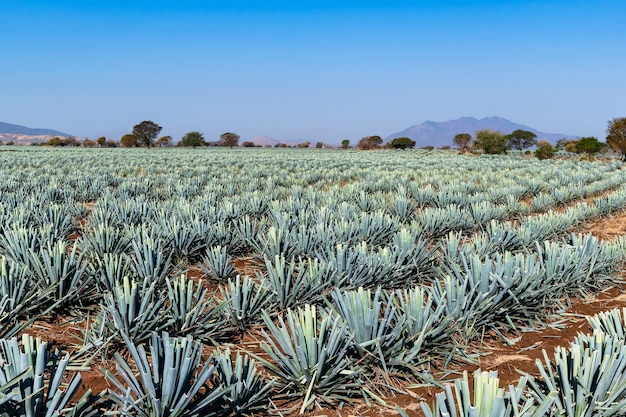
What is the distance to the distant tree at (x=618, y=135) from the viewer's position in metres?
26.5

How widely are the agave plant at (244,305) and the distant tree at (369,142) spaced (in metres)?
66.7

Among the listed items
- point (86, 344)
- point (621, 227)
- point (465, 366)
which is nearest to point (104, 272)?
point (86, 344)

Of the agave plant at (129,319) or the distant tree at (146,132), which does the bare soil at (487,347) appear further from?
the distant tree at (146,132)

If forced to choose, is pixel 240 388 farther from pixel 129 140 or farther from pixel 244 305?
pixel 129 140

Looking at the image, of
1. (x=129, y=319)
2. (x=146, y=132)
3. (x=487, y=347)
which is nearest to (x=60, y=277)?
(x=129, y=319)

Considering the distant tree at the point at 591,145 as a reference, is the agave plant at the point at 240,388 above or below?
below

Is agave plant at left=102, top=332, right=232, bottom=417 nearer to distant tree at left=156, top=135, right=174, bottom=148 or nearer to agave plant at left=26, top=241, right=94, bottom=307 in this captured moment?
agave plant at left=26, top=241, right=94, bottom=307

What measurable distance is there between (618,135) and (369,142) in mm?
47696

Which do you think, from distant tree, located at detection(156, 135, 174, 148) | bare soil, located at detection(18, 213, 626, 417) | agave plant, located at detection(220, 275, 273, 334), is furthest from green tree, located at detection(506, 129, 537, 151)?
agave plant, located at detection(220, 275, 273, 334)

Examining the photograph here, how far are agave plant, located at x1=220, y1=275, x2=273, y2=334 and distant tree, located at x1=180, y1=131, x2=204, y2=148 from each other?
74.2 metres

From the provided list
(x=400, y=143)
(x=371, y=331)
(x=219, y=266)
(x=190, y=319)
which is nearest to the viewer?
(x=371, y=331)

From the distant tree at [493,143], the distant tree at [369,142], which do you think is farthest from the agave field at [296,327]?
the distant tree at [369,142]

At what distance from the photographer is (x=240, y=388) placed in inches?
74.6

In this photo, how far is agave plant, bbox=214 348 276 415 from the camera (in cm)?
186
